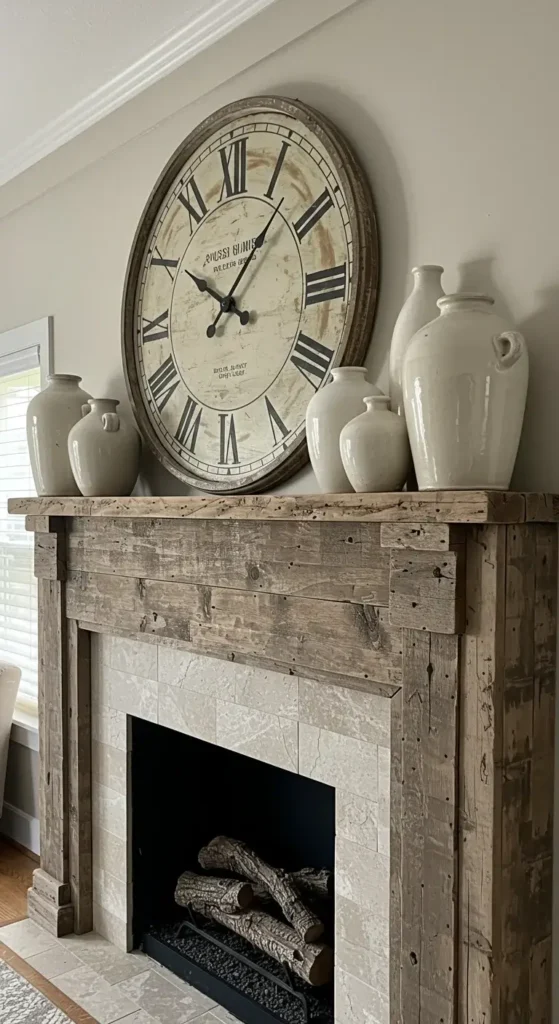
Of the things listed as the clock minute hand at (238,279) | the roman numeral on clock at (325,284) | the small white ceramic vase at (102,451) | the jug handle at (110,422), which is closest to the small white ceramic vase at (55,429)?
the small white ceramic vase at (102,451)

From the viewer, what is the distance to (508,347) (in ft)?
4.73

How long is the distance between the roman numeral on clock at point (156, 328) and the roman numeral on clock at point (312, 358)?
571 mm

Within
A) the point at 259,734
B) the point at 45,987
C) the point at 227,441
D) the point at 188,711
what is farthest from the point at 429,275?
the point at 45,987

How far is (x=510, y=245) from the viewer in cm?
158

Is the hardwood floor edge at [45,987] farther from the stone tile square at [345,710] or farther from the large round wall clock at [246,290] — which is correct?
the large round wall clock at [246,290]

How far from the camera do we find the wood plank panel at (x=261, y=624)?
166 centimetres

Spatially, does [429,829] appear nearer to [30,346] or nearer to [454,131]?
[454,131]

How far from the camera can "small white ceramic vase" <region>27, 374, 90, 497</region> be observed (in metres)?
2.54

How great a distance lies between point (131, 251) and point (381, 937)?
1.95 meters

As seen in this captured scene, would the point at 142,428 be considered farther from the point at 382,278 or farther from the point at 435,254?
the point at 435,254

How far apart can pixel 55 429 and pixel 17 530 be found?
3.41 feet

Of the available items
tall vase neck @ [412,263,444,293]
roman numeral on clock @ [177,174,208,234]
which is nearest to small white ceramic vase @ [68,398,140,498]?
roman numeral on clock @ [177,174,208,234]

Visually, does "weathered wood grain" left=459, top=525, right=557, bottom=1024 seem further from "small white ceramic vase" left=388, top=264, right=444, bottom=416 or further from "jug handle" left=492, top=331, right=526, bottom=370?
"small white ceramic vase" left=388, top=264, right=444, bottom=416

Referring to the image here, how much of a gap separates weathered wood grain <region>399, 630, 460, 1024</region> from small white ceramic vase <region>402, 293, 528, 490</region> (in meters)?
0.31
